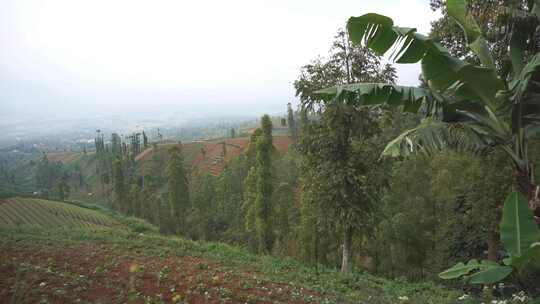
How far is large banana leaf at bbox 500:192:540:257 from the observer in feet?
9.53

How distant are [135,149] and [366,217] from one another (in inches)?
4076

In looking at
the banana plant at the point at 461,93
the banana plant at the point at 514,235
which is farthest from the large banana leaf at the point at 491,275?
the banana plant at the point at 461,93

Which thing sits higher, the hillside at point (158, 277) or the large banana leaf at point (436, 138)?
the large banana leaf at point (436, 138)

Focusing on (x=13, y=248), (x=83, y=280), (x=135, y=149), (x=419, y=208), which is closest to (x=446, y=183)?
(x=419, y=208)

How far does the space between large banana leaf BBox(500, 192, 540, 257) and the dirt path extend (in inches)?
149

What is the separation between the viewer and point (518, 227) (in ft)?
9.76

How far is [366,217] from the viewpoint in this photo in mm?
10742

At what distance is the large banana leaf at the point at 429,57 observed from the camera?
12.2 ft

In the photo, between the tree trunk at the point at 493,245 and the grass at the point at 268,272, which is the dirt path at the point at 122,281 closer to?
the grass at the point at 268,272

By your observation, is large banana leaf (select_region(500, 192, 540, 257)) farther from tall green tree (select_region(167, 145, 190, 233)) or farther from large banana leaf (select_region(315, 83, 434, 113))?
tall green tree (select_region(167, 145, 190, 233))

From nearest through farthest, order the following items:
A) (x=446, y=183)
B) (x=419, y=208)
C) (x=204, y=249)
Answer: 1. (x=204, y=249)
2. (x=446, y=183)
3. (x=419, y=208)

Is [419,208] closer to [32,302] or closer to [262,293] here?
[262,293]

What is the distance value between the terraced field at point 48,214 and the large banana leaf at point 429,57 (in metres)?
24.5

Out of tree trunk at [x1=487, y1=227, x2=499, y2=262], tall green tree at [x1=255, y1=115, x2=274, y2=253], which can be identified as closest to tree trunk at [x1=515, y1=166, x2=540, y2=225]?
tree trunk at [x1=487, y1=227, x2=499, y2=262]
